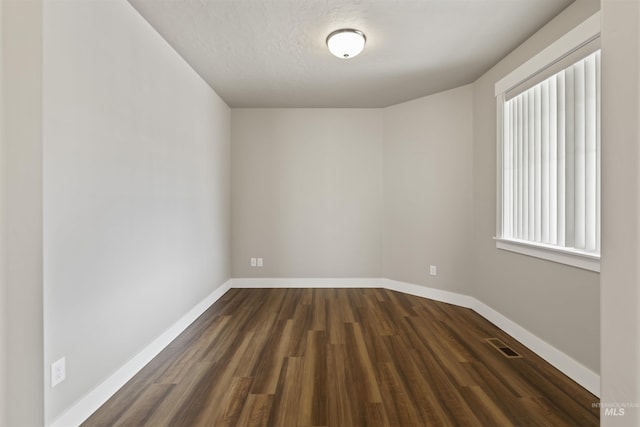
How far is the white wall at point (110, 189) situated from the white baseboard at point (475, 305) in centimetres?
157

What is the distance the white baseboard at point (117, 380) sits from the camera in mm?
1609

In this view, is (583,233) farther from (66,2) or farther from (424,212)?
(66,2)

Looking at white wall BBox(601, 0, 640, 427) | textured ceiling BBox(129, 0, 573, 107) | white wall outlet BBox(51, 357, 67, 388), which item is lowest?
white wall outlet BBox(51, 357, 67, 388)

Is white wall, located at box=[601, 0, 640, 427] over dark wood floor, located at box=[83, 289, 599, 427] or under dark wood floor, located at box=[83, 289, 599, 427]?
over

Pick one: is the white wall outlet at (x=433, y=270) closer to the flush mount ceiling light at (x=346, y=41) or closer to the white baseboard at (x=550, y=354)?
the white baseboard at (x=550, y=354)

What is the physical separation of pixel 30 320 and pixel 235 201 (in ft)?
11.8

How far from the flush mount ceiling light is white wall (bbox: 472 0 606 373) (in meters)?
1.45

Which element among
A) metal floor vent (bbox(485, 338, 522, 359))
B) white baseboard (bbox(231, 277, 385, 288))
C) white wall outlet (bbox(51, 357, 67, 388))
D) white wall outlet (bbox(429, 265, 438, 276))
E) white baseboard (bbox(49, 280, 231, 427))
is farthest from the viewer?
white baseboard (bbox(231, 277, 385, 288))

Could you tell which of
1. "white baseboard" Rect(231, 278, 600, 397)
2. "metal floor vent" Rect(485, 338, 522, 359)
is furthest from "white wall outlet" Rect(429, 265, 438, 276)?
"metal floor vent" Rect(485, 338, 522, 359)

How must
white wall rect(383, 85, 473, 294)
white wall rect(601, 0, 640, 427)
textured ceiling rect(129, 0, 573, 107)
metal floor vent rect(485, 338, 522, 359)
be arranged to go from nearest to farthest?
1. white wall rect(601, 0, 640, 427)
2. textured ceiling rect(129, 0, 573, 107)
3. metal floor vent rect(485, 338, 522, 359)
4. white wall rect(383, 85, 473, 294)

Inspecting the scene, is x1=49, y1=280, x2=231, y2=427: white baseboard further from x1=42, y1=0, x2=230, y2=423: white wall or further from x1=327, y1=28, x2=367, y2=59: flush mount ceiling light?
x1=327, y1=28, x2=367, y2=59: flush mount ceiling light

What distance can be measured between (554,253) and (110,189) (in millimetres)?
3162

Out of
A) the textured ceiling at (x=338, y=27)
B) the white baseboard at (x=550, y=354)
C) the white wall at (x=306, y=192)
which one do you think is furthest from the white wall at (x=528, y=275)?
the white wall at (x=306, y=192)

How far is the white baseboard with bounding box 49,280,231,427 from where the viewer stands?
5.28 ft
